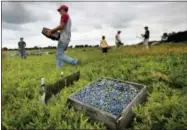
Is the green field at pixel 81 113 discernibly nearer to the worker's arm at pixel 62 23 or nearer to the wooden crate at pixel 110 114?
the wooden crate at pixel 110 114

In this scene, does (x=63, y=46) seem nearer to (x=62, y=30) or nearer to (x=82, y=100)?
(x=62, y=30)

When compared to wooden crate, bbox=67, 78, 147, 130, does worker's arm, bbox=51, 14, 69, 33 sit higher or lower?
higher

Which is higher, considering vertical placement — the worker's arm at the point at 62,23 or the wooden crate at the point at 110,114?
the worker's arm at the point at 62,23

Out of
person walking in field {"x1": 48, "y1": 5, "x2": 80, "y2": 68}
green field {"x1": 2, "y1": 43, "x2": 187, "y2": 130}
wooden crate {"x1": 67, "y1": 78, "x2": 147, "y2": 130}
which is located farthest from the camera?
person walking in field {"x1": 48, "y1": 5, "x2": 80, "y2": 68}

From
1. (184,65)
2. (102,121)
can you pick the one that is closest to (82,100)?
(102,121)

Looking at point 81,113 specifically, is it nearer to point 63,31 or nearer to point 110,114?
point 110,114

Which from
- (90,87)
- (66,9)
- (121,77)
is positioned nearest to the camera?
(90,87)

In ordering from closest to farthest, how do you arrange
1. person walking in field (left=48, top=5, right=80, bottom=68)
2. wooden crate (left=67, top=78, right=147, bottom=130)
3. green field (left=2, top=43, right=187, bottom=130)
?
wooden crate (left=67, top=78, right=147, bottom=130) < green field (left=2, top=43, right=187, bottom=130) < person walking in field (left=48, top=5, right=80, bottom=68)

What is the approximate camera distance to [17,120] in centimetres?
511

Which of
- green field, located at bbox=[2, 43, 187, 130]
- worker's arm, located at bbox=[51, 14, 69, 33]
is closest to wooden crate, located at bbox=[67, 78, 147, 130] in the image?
green field, located at bbox=[2, 43, 187, 130]

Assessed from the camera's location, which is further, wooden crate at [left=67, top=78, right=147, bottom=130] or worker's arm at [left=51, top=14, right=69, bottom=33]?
worker's arm at [left=51, top=14, right=69, bottom=33]

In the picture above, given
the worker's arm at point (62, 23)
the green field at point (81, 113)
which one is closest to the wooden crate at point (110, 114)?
the green field at point (81, 113)

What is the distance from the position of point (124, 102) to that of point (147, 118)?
58 cm

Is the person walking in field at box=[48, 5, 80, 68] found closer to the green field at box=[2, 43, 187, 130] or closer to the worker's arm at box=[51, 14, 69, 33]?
the worker's arm at box=[51, 14, 69, 33]
